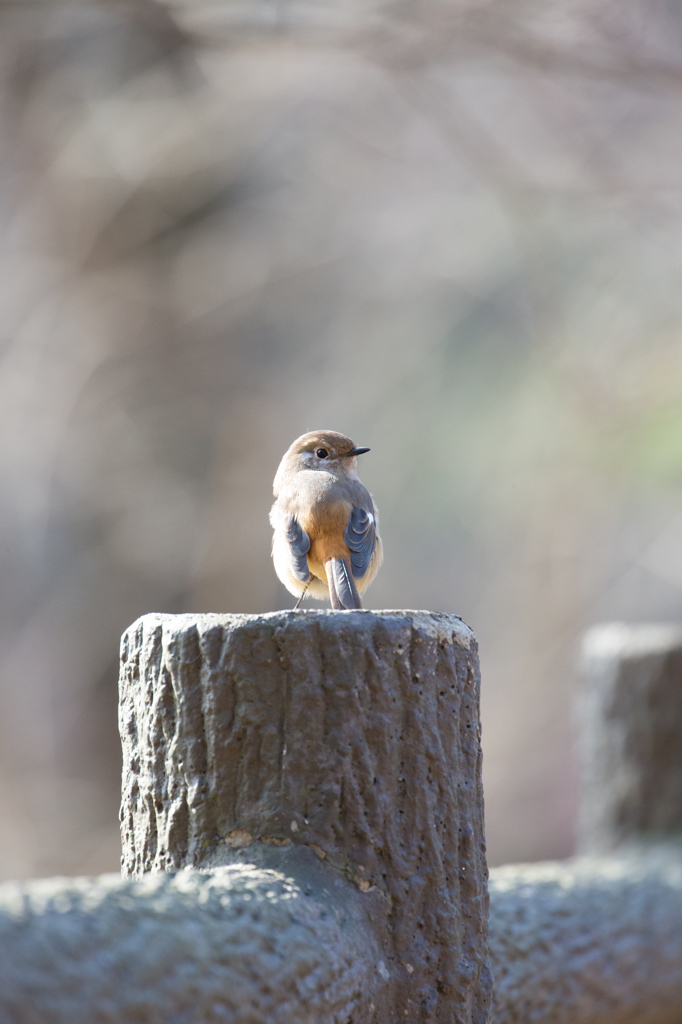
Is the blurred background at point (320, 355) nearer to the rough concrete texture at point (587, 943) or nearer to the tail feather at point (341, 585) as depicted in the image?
the tail feather at point (341, 585)

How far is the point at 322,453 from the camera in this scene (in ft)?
8.02

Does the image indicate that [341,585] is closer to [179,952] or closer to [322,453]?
[322,453]

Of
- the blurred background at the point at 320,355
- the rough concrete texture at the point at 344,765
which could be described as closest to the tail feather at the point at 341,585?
the rough concrete texture at the point at 344,765

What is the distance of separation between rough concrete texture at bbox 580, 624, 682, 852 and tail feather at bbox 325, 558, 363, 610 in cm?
98

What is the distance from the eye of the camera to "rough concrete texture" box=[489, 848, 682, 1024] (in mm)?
1778

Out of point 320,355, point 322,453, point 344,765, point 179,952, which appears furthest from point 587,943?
point 320,355

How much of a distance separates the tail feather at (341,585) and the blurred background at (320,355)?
475 centimetres

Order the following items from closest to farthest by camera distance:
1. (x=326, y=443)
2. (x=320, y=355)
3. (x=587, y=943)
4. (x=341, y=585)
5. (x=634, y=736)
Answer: (x=587, y=943)
(x=341, y=585)
(x=326, y=443)
(x=634, y=736)
(x=320, y=355)

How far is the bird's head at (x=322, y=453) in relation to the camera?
7.95ft

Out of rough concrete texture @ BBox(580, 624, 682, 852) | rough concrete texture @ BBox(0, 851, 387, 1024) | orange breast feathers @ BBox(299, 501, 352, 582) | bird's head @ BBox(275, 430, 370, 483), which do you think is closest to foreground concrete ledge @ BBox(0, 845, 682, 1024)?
rough concrete texture @ BBox(0, 851, 387, 1024)

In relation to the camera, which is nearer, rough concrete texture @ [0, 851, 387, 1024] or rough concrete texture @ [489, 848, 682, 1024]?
rough concrete texture @ [0, 851, 387, 1024]

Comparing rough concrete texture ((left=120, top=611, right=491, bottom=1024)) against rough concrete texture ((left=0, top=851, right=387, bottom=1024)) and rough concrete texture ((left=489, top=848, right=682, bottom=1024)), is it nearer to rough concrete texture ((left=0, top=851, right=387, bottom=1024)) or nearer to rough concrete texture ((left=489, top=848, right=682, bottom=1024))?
rough concrete texture ((left=0, top=851, right=387, bottom=1024))

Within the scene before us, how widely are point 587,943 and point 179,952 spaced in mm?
1326

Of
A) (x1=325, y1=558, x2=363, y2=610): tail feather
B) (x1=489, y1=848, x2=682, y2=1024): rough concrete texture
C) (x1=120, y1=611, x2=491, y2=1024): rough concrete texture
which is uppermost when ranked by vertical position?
(x1=325, y1=558, x2=363, y2=610): tail feather
